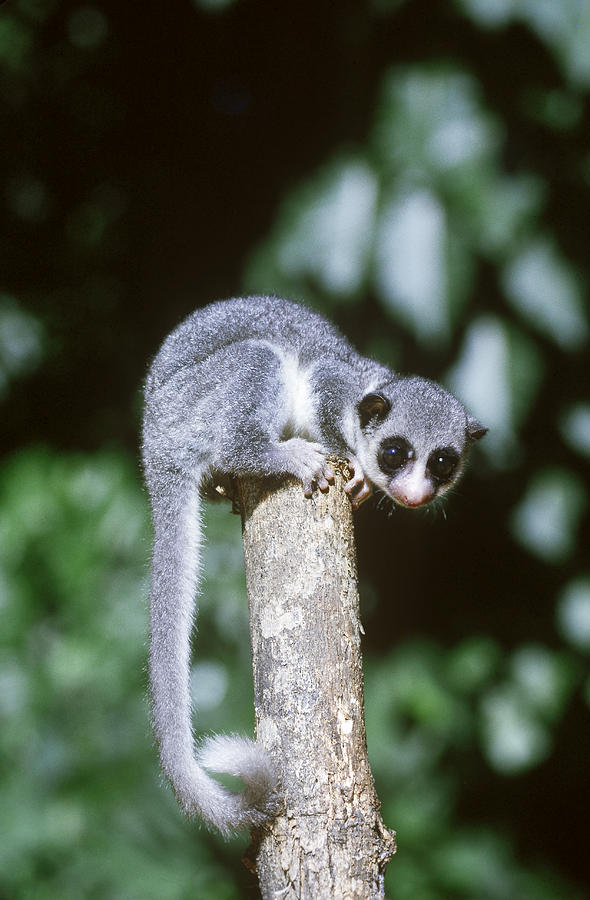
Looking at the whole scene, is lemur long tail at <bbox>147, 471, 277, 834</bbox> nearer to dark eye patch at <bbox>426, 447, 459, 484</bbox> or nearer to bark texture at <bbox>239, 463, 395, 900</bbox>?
bark texture at <bbox>239, 463, 395, 900</bbox>

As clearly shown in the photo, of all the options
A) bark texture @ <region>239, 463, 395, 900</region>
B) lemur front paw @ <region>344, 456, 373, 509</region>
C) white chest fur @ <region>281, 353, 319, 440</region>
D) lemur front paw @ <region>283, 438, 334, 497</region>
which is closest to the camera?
bark texture @ <region>239, 463, 395, 900</region>

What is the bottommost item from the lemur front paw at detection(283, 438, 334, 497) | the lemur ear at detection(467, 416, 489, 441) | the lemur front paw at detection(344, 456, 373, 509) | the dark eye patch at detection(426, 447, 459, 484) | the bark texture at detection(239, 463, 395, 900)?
the bark texture at detection(239, 463, 395, 900)

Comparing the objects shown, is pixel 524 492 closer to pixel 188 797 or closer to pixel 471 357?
pixel 471 357

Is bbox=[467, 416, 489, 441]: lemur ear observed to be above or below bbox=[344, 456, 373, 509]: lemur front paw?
above

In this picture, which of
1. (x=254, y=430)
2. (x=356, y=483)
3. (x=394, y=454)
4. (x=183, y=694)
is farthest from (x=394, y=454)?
(x=183, y=694)

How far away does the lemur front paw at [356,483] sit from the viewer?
2457 mm

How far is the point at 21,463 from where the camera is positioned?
11.2 feet

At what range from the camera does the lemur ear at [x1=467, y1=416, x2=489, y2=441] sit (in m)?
2.80

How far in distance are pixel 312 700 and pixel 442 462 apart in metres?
1.16

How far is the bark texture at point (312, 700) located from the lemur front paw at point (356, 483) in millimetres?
256

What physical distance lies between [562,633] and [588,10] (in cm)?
206

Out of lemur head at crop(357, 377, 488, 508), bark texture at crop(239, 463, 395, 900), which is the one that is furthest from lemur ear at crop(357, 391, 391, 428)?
bark texture at crop(239, 463, 395, 900)

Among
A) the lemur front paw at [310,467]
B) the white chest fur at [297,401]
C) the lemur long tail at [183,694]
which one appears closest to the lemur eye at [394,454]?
the white chest fur at [297,401]

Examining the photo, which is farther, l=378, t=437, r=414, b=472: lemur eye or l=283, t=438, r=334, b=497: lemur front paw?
l=378, t=437, r=414, b=472: lemur eye
